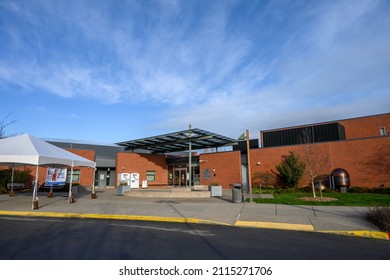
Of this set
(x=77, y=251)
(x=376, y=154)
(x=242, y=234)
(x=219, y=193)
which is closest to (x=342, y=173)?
(x=376, y=154)

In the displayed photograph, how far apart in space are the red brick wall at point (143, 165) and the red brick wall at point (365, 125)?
82.3 ft

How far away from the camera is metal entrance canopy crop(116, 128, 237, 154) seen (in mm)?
25750

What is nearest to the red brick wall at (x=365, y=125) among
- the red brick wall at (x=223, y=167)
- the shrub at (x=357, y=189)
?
the shrub at (x=357, y=189)

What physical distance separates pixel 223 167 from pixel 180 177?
314 inches

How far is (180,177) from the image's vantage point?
35094 mm

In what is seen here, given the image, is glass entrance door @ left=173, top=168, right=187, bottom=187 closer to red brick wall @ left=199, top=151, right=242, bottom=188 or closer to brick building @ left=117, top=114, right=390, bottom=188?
brick building @ left=117, top=114, right=390, bottom=188

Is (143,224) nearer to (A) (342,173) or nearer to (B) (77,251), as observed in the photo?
(B) (77,251)

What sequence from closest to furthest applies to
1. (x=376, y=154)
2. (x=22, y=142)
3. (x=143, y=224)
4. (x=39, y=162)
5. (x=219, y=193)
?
(x=143, y=224) → (x=39, y=162) → (x=22, y=142) → (x=219, y=193) → (x=376, y=154)

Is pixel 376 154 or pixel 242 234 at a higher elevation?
pixel 376 154

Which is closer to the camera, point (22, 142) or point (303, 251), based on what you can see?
point (303, 251)

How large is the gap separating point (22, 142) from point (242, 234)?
47.1 ft

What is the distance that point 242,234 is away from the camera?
7.71m

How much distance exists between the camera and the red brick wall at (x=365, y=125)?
31900 millimetres

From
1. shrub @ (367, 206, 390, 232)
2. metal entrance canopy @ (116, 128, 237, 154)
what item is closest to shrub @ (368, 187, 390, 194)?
shrub @ (367, 206, 390, 232)
